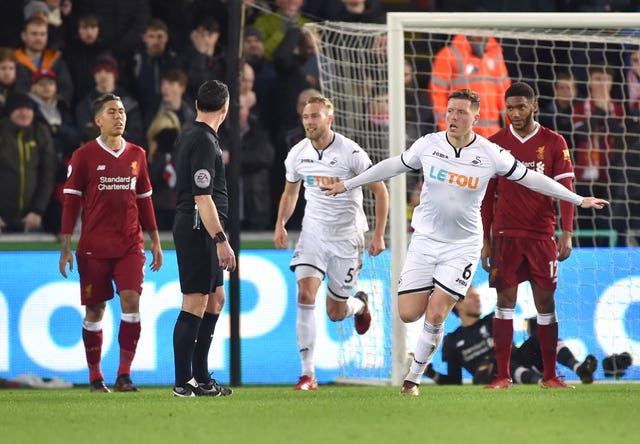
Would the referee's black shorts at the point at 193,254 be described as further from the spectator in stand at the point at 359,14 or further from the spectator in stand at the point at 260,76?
the spectator in stand at the point at 359,14

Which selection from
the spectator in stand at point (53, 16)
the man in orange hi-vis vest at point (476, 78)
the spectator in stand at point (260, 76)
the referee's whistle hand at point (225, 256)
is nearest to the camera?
the referee's whistle hand at point (225, 256)

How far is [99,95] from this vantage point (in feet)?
43.3

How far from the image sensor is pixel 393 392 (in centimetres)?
943

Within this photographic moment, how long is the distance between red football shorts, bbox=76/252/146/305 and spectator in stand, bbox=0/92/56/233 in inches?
106

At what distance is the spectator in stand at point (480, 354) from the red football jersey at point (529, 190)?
59.9 inches

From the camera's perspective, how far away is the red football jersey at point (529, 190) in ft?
32.0

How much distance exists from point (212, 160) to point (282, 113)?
572 cm

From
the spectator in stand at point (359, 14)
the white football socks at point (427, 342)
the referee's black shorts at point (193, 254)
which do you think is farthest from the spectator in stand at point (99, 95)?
the white football socks at point (427, 342)

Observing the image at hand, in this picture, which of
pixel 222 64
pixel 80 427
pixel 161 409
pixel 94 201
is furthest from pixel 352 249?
pixel 222 64

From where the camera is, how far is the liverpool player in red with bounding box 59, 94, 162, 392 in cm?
984

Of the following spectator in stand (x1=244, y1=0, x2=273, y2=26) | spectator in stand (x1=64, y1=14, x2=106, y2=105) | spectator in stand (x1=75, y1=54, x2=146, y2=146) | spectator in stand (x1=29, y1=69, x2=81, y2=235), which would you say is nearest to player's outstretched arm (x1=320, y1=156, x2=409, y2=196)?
spectator in stand (x1=75, y1=54, x2=146, y2=146)

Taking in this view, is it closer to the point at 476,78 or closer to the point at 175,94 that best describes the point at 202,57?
the point at 175,94

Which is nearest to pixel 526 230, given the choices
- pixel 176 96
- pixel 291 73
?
pixel 176 96

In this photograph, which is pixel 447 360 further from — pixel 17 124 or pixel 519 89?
pixel 17 124
